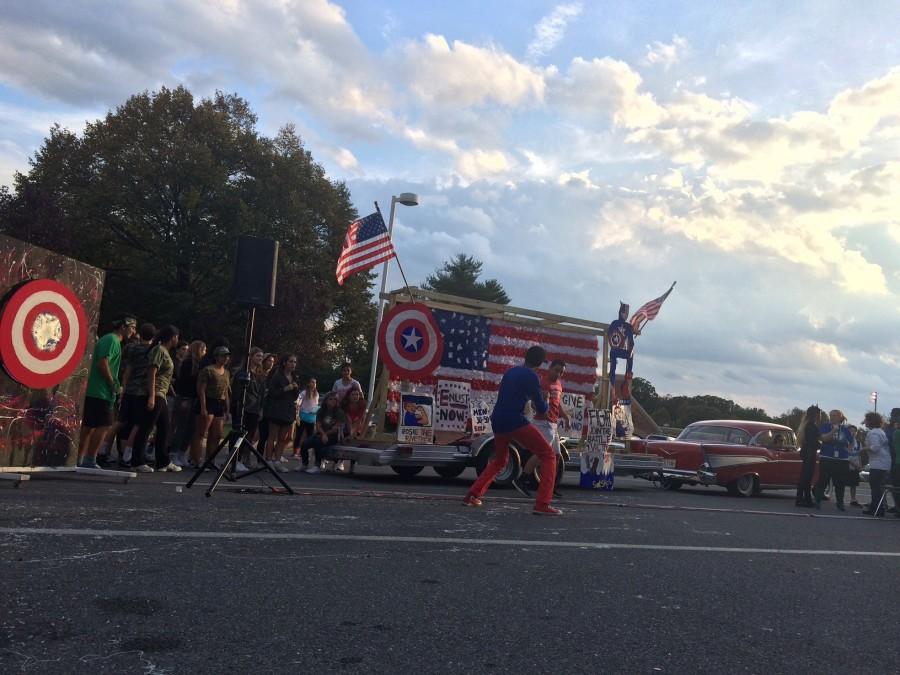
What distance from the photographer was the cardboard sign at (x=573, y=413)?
13766 mm

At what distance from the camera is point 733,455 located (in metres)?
14.7

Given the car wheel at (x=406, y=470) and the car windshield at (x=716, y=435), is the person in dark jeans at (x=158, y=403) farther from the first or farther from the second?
the car windshield at (x=716, y=435)

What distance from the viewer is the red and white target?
7.54 meters

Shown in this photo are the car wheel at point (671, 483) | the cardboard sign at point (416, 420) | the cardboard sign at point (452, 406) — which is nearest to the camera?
the cardboard sign at point (416, 420)

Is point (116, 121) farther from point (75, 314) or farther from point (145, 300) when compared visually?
point (75, 314)

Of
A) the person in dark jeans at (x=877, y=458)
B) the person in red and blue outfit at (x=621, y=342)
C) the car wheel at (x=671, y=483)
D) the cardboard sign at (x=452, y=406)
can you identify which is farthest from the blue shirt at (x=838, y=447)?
the cardboard sign at (x=452, y=406)

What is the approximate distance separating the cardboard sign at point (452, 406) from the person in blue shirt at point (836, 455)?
6104 millimetres

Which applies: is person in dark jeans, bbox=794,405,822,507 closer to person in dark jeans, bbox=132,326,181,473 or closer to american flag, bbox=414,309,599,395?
american flag, bbox=414,309,599,395

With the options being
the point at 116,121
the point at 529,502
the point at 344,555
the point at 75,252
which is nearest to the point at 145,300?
the point at 75,252

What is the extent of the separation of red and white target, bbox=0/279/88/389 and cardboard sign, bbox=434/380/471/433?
5.49 metres

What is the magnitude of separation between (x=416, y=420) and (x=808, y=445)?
679cm

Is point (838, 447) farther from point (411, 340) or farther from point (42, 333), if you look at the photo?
point (42, 333)

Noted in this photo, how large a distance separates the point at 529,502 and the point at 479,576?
15.8 ft

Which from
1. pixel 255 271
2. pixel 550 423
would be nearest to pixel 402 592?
pixel 255 271
